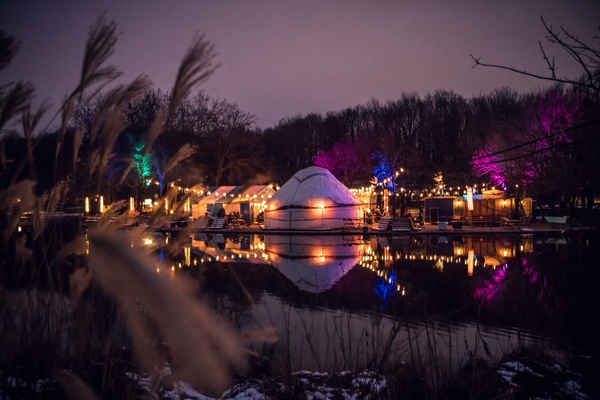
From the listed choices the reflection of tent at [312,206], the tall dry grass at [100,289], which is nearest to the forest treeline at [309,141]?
the tall dry grass at [100,289]

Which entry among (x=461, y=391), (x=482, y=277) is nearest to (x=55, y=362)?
(x=461, y=391)

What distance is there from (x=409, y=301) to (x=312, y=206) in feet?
91.3

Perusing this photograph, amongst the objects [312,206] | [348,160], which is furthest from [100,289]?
[348,160]

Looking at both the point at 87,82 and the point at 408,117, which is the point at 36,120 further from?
the point at 408,117

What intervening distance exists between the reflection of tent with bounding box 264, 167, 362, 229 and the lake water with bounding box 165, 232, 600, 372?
538 inches

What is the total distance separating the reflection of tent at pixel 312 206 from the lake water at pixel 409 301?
13.7 m

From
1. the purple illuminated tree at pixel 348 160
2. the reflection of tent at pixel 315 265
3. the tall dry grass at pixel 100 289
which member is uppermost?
the purple illuminated tree at pixel 348 160

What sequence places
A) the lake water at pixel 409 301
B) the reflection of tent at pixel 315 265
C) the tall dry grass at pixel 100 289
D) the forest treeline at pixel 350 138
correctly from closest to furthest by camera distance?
the tall dry grass at pixel 100 289
the lake water at pixel 409 301
the reflection of tent at pixel 315 265
the forest treeline at pixel 350 138

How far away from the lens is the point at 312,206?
30.8m

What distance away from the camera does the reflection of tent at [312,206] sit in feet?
102

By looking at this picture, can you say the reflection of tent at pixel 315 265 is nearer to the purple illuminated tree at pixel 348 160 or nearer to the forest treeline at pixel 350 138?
the forest treeline at pixel 350 138

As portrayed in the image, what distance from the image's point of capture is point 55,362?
2.06 m

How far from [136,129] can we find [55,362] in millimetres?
40810

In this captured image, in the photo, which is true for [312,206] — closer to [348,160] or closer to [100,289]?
[348,160]
